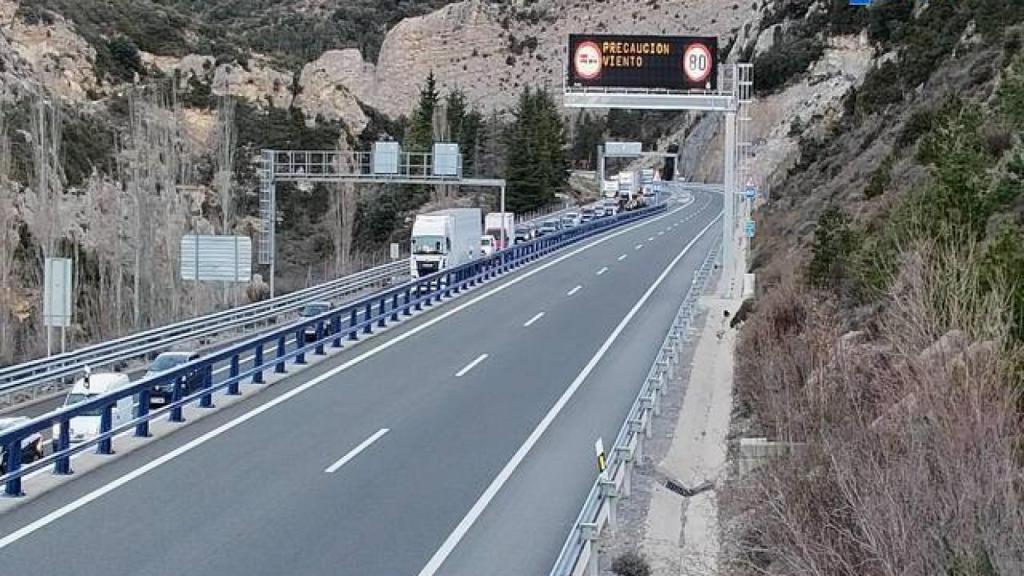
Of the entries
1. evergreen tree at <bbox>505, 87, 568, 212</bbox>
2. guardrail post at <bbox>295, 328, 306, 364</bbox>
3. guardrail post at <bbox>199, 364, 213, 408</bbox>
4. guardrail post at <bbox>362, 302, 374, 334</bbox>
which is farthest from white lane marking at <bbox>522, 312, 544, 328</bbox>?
evergreen tree at <bbox>505, 87, 568, 212</bbox>

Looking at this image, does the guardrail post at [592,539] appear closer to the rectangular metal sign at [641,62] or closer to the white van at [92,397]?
the white van at [92,397]

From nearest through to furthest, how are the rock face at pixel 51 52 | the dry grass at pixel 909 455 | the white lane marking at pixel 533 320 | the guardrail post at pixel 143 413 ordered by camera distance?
the dry grass at pixel 909 455
the guardrail post at pixel 143 413
the white lane marking at pixel 533 320
the rock face at pixel 51 52

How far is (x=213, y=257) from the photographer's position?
4281 cm

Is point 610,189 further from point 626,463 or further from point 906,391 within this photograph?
point 906,391

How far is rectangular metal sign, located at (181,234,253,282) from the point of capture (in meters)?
42.6

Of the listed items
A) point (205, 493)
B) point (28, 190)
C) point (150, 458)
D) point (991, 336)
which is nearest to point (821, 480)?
point (991, 336)

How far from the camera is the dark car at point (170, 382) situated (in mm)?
20903

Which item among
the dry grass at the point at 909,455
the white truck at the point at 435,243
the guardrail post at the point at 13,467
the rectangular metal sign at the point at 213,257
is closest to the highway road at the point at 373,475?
the guardrail post at the point at 13,467

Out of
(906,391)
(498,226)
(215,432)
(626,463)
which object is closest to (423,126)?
(498,226)

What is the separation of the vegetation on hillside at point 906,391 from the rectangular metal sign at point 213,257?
74.2 ft

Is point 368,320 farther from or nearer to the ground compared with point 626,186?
nearer to the ground

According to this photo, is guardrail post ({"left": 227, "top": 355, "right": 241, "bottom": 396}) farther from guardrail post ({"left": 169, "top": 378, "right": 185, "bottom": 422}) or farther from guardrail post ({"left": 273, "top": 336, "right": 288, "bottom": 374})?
guardrail post ({"left": 273, "top": 336, "right": 288, "bottom": 374})

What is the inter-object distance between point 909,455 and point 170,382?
13726 millimetres

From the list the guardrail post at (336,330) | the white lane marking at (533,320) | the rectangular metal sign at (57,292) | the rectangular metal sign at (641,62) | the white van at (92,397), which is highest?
the rectangular metal sign at (641,62)
